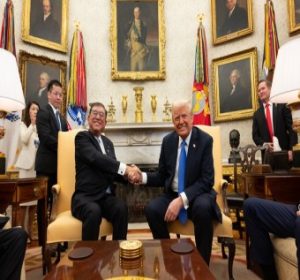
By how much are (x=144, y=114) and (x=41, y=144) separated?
313 cm

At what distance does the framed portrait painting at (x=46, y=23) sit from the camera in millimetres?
5586

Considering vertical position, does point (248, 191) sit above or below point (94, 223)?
above

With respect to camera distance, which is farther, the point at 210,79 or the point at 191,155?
the point at 210,79

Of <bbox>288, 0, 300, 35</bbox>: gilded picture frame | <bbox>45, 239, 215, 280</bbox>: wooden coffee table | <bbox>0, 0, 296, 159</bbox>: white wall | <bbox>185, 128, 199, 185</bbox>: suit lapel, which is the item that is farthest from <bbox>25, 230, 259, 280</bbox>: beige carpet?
<bbox>288, 0, 300, 35</bbox>: gilded picture frame

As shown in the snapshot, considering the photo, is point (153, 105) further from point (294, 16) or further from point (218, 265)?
point (218, 265)

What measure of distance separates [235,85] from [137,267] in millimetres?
4991

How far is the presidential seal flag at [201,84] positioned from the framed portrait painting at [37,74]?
252 cm

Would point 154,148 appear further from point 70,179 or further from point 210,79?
point 70,179

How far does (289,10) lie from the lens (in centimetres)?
509

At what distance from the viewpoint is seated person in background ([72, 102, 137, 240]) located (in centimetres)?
242

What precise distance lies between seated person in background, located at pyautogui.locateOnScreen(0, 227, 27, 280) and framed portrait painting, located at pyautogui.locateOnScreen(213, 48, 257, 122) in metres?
4.67

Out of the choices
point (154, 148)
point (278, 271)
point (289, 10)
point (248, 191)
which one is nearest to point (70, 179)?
point (248, 191)

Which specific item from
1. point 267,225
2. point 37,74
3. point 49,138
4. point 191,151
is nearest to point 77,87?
point 37,74

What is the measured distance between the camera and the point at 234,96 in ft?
19.1
